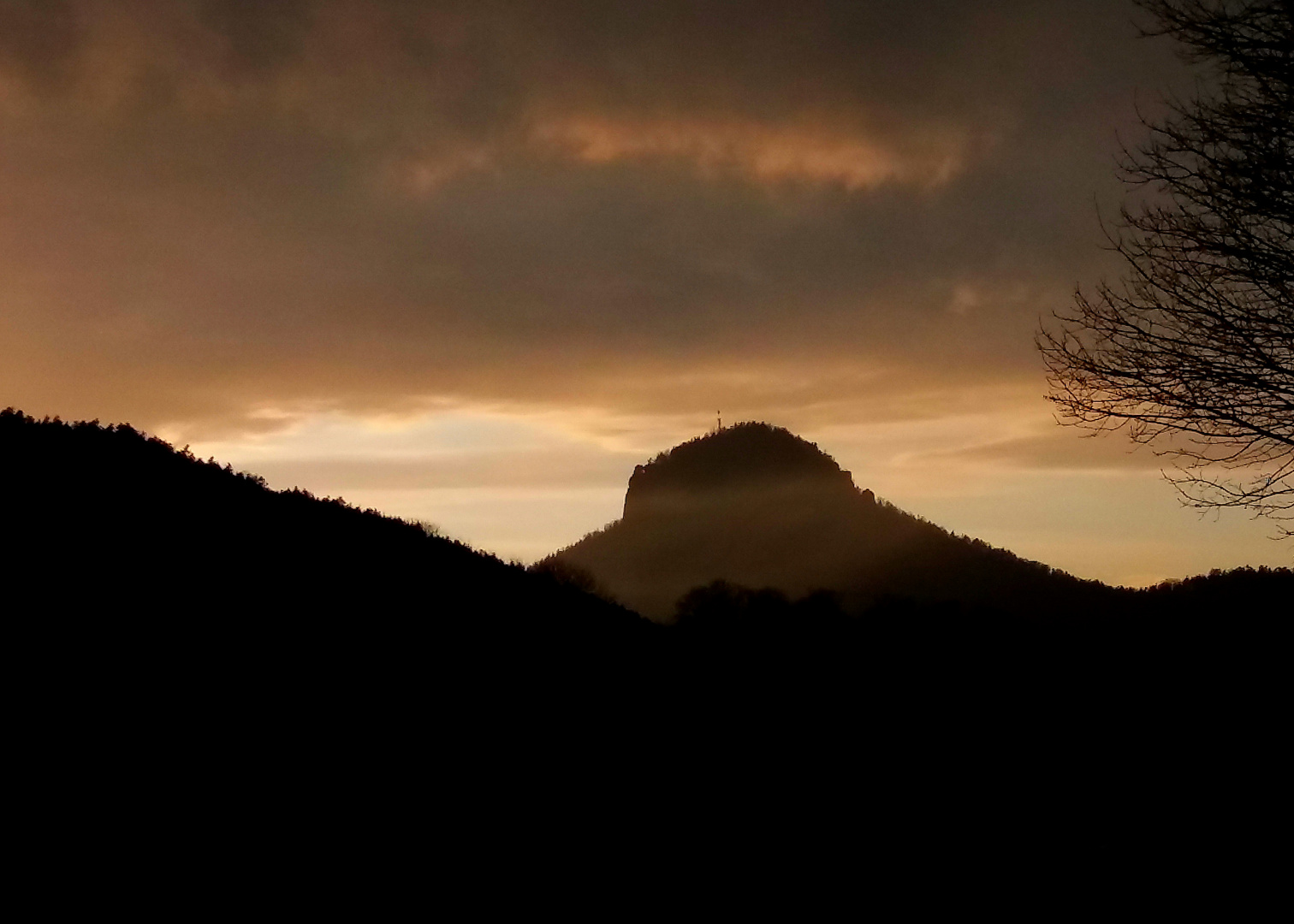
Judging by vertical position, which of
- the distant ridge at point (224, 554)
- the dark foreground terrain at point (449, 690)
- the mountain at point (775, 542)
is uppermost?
the mountain at point (775, 542)

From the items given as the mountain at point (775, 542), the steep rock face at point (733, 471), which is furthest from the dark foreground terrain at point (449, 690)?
the steep rock face at point (733, 471)

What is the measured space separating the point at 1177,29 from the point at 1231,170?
2141 millimetres

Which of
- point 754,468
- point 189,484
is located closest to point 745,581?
point 754,468

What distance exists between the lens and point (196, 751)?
324 inches

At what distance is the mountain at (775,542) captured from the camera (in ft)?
184

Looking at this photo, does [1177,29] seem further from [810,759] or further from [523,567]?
[523,567]

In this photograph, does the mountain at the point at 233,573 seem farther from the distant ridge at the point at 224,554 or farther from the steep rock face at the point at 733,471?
the steep rock face at the point at 733,471

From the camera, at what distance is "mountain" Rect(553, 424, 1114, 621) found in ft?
184

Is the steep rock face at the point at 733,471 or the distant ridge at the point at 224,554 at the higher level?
the steep rock face at the point at 733,471

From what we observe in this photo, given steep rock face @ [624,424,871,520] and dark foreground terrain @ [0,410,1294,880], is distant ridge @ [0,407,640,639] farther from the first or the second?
steep rock face @ [624,424,871,520]

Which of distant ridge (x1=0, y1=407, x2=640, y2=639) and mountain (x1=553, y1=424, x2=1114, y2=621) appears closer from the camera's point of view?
distant ridge (x1=0, y1=407, x2=640, y2=639)

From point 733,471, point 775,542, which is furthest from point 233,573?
point 733,471

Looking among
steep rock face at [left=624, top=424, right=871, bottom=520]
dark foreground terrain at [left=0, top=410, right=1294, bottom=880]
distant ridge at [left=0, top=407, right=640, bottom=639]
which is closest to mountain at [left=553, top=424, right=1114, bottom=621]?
steep rock face at [left=624, top=424, right=871, bottom=520]

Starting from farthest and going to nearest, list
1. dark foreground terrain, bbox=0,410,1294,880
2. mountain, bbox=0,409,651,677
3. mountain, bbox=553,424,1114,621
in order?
mountain, bbox=553,424,1114,621
mountain, bbox=0,409,651,677
dark foreground terrain, bbox=0,410,1294,880
